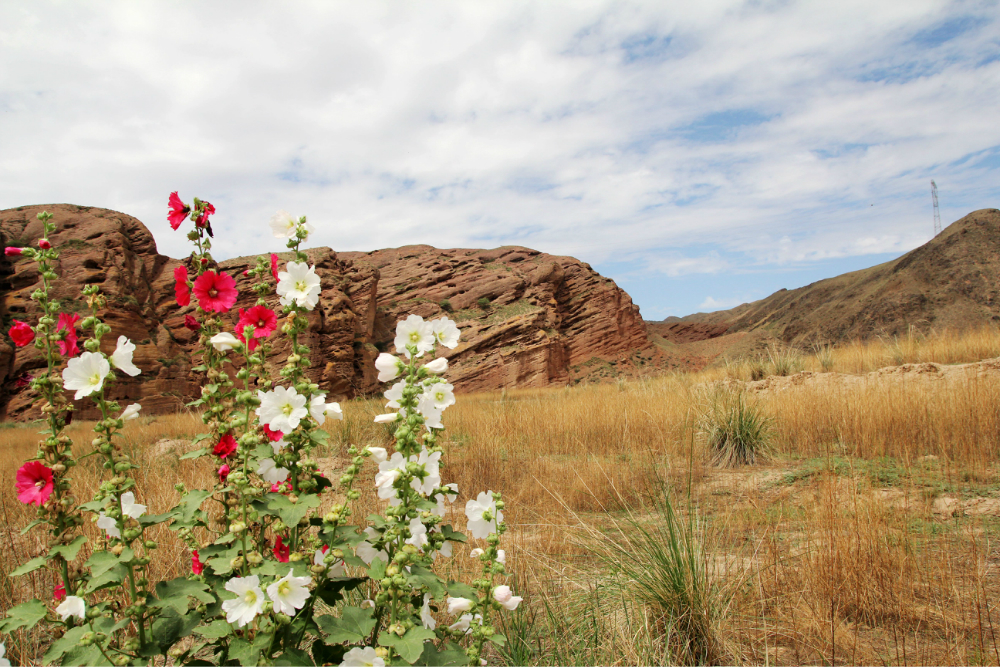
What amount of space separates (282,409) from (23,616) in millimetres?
837

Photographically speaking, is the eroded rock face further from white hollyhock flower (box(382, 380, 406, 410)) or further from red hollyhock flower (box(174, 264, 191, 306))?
white hollyhock flower (box(382, 380, 406, 410))

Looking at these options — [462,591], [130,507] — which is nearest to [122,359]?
[130,507]

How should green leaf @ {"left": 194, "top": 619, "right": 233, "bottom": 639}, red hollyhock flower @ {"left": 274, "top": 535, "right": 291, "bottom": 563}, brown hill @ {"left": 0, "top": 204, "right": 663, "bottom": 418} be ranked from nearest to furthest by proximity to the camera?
green leaf @ {"left": 194, "top": 619, "right": 233, "bottom": 639}, red hollyhock flower @ {"left": 274, "top": 535, "right": 291, "bottom": 563}, brown hill @ {"left": 0, "top": 204, "right": 663, "bottom": 418}

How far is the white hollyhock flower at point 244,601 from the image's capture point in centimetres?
115

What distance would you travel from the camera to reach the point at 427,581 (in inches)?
50.8

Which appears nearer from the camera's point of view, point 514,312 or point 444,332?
point 444,332

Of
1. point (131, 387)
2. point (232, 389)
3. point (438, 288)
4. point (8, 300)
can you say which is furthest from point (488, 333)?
point (232, 389)

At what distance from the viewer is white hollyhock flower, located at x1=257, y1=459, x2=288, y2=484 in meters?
1.44

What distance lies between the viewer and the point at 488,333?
31750 mm

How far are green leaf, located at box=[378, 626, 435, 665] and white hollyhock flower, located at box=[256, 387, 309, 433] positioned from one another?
0.55 m

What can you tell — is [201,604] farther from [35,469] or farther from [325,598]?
[35,469]

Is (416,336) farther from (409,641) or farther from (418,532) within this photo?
(409,641)

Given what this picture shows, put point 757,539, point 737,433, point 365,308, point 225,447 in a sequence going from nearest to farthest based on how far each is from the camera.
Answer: point 225,447 < point 757,539 < point 737,433 < point 365,308

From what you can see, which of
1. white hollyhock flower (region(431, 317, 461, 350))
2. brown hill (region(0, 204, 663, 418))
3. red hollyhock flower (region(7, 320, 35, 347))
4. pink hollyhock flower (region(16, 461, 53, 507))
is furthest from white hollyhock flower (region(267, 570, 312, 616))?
brown hill (region(0, 204, 663, 418))
